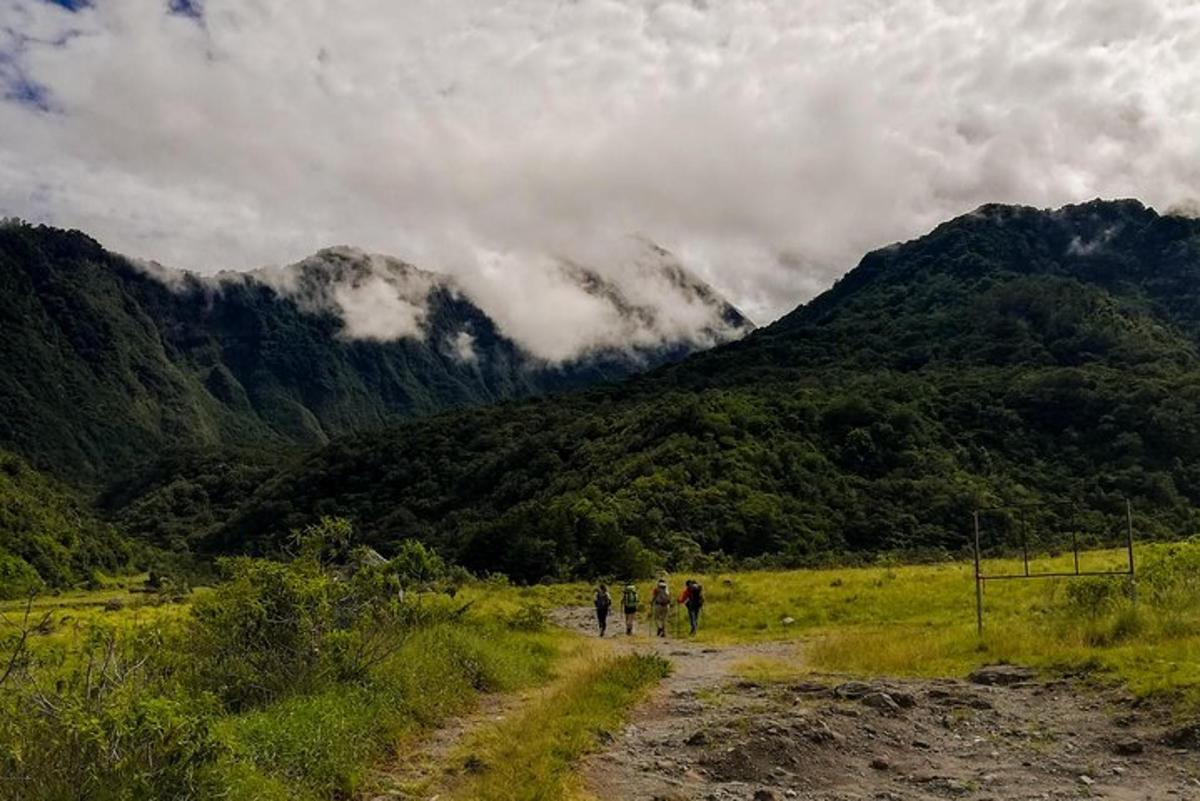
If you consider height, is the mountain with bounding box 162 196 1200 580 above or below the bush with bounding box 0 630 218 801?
above

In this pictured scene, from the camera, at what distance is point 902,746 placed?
46.0 ft

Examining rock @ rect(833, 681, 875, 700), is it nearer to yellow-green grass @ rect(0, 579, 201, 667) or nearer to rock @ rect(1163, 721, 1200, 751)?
rock @ rect(1163, 721, 1200, 751)

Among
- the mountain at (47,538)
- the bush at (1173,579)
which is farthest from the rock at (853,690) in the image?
the mountain at (47,538)

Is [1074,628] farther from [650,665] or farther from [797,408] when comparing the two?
[797,408]

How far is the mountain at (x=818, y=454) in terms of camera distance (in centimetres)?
8431

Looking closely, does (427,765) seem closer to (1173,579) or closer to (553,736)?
(553,736)

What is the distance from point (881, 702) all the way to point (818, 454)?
9019 centimetres

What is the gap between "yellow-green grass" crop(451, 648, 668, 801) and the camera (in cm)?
1212

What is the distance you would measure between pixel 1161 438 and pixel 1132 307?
8361cm

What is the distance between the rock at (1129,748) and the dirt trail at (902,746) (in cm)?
2

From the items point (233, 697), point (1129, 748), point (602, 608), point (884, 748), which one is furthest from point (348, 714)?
point (602, 608)

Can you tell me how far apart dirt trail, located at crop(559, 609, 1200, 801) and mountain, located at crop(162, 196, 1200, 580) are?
50713mm

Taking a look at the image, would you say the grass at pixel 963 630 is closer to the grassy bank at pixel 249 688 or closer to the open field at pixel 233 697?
the open field at pixel 233 697

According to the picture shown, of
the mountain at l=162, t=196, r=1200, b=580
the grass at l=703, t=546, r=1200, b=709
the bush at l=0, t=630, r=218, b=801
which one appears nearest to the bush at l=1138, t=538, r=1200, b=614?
the grass at l=703, t=546, r=1200, b=709
